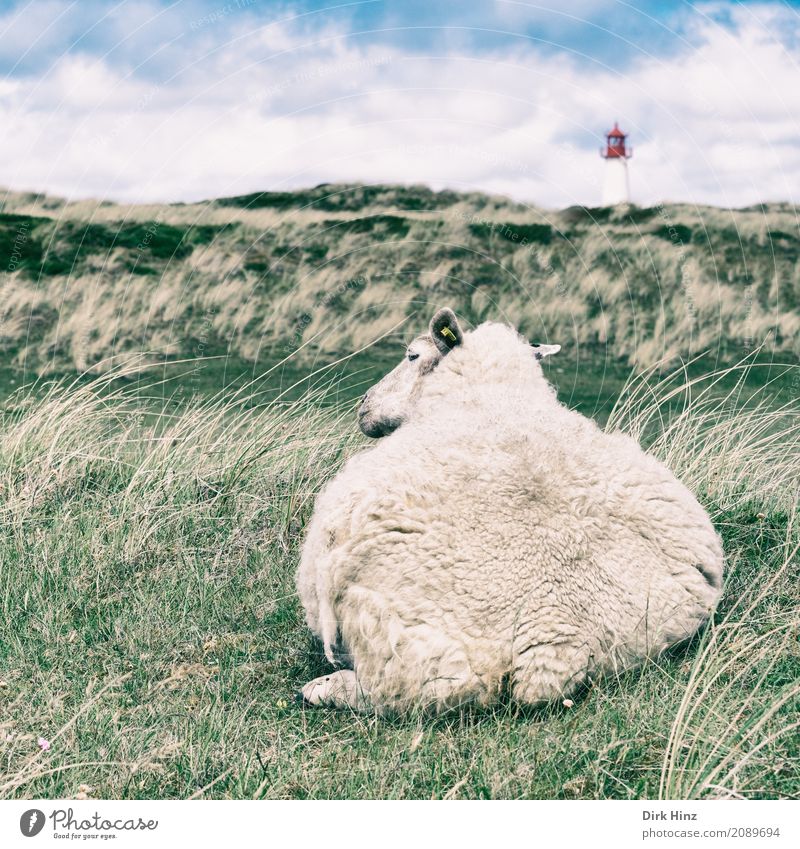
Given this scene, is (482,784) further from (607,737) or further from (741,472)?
(741,472)

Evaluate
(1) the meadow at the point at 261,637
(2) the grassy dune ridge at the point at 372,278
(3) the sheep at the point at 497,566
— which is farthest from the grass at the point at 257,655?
(2) the grassy dune ridge at the point at 372,278

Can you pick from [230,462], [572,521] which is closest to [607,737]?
[572,521]

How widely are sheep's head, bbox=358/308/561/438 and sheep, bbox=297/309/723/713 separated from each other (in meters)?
1.08

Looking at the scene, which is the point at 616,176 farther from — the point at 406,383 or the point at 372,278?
the point at 406,383

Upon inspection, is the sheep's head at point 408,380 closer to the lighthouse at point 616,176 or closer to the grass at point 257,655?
the grass at point 257,655

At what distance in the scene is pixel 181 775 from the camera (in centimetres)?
367

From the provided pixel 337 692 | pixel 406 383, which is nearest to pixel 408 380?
pixel 406 383

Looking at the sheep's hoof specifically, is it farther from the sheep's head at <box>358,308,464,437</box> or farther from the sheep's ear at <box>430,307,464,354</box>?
the sheep's ear at <box>430,307,464,354</box>

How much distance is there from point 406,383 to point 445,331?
491 mm

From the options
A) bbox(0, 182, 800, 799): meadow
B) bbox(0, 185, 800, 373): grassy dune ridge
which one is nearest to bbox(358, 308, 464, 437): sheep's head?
bbox(0, 182, 800, 799): meadow

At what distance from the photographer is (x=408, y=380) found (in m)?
5.59

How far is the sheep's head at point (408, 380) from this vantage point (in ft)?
17.5

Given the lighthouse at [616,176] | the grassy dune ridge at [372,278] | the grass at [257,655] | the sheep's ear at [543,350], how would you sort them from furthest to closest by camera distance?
the lighthouse at [616,176] < the grassy dune ridge at [372,278] < the sheep's ear at [543,350] < the grass at [257,655]

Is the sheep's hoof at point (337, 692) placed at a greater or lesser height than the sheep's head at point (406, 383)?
lesser
